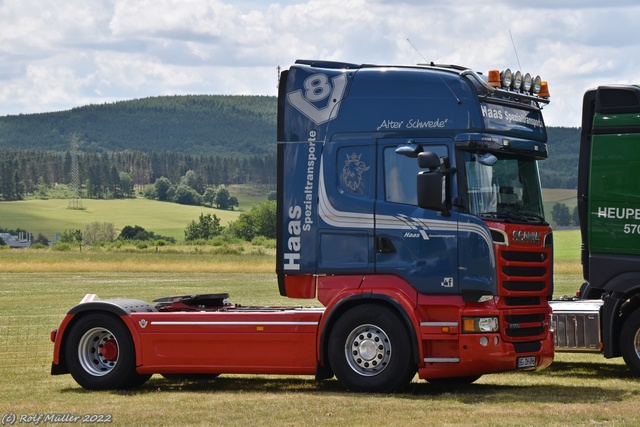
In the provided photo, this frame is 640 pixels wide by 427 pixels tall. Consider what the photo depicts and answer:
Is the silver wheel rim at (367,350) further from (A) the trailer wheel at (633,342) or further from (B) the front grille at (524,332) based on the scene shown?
(A) the trailer wheel at (633,342)

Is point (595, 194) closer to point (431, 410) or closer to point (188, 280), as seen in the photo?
point (431, 410)

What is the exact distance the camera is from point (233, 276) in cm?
5969

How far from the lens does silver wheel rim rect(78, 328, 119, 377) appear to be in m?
15.9

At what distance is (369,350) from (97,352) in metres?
3.83

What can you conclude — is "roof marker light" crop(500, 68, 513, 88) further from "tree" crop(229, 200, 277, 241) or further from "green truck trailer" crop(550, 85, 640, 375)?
"tree" crop(229, 200, 277, 241)

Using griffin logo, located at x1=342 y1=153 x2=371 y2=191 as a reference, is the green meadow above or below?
below

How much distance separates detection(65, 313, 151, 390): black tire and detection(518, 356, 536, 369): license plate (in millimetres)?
4972

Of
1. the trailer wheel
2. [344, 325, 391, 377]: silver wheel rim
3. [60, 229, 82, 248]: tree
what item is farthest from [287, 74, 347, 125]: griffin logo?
[60, 229, 82, 248]: tree

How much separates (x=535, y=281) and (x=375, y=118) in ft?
9.10

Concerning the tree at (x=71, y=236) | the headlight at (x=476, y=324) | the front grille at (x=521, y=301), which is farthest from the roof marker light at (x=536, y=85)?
the tree at (x=71, y=236)

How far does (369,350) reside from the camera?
14.6 m

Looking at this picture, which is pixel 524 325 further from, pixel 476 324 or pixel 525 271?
pixel 476 324

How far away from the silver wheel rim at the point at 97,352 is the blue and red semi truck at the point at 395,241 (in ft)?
1.09

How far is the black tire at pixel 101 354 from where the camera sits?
1571 centimetres
